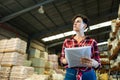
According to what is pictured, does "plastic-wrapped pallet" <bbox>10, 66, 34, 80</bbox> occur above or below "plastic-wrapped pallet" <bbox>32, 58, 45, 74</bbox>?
below

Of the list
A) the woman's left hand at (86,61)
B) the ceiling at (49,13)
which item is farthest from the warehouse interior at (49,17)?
the woman's left hand at (86,61)

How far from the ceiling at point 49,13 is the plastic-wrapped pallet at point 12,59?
262 cm

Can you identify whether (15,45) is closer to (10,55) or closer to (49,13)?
(10,55)

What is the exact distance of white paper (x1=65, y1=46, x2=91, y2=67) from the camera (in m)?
1.97

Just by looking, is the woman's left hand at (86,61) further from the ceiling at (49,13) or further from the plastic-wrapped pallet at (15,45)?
the ceiling at (49,13)

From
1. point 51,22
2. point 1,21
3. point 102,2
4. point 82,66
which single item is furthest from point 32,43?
point 82,66

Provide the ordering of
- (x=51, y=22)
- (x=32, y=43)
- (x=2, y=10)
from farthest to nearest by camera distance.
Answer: (x=32, y=43), (x=51, y=22), (x=2, y=10)

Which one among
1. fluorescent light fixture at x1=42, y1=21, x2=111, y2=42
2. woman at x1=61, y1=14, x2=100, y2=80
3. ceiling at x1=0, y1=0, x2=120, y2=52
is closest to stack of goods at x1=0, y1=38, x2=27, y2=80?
ceiling at x1=0, y1=0, x2=120, y2=52

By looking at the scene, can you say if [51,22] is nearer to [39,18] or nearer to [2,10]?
[39,18]

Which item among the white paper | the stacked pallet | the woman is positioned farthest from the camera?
the stacked pallet

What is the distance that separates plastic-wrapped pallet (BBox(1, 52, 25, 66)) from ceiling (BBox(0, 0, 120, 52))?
8.60 feet

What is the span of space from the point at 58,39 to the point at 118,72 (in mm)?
7383

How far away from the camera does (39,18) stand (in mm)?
11391

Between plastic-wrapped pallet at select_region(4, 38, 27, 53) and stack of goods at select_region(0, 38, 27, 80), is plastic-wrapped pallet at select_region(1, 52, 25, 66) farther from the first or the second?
plastic-wrapped pallet at select_region(4, 38, 27, 53)
